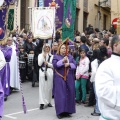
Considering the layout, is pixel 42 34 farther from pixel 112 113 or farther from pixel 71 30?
pixel 112 113

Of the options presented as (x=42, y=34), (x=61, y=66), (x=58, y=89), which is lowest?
(x=58, y=89)

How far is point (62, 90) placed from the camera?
756 cm

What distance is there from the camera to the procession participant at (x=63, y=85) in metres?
7.51

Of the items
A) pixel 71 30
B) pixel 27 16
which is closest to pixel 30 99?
pixel 71 30

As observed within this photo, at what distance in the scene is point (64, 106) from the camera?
24.6 feet

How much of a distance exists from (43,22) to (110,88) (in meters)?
6.03

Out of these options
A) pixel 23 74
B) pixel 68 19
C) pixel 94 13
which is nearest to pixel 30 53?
pixel 23 74

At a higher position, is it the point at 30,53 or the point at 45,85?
the point at 30,53

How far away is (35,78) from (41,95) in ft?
10.9

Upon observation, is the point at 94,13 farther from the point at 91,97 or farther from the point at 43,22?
the point at 91,97

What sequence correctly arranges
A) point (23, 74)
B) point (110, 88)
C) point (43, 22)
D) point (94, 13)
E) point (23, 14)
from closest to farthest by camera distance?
point (110, 88) < point (43, 22) < point (23, 74) < point (23, 14) < point (94, 13)

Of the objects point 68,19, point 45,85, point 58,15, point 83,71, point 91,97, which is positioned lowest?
point 91,97

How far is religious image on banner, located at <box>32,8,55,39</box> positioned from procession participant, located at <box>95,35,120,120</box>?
566cm

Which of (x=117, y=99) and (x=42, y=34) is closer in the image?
(x=117, y=99)
